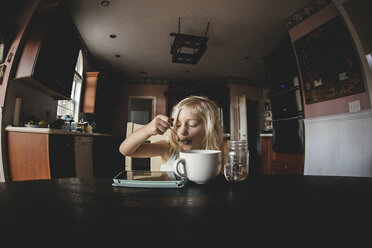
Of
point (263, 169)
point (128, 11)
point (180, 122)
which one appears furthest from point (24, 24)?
point (263, 169)

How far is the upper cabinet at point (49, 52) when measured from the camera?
81.7 inches

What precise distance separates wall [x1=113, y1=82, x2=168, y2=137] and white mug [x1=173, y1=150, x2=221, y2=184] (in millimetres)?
6078

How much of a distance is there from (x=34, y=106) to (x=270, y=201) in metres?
3.09

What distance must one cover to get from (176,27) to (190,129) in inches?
125

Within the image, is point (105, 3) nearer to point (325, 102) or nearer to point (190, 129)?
point (190, 129)

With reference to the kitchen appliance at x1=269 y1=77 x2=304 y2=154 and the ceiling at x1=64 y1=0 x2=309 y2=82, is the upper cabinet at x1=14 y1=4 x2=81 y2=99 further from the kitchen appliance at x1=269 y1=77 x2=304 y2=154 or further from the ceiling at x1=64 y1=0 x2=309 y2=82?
A: the kitchen appliance at x1=269 y1=77 x2=304 y2=154

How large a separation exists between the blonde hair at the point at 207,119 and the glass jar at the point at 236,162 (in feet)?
1.27

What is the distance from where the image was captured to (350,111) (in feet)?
7.05

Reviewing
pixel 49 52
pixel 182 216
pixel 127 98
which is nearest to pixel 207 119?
pixel 182 216

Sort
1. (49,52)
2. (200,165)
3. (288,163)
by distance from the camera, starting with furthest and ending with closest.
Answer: (288,163) → (49,52) → (200,165)

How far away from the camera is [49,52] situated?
2.30 metres

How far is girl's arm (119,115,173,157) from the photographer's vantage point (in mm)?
721

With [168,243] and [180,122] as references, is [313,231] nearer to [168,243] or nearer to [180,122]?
[168,243]

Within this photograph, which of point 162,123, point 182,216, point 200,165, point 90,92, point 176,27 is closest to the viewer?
point 182,216
